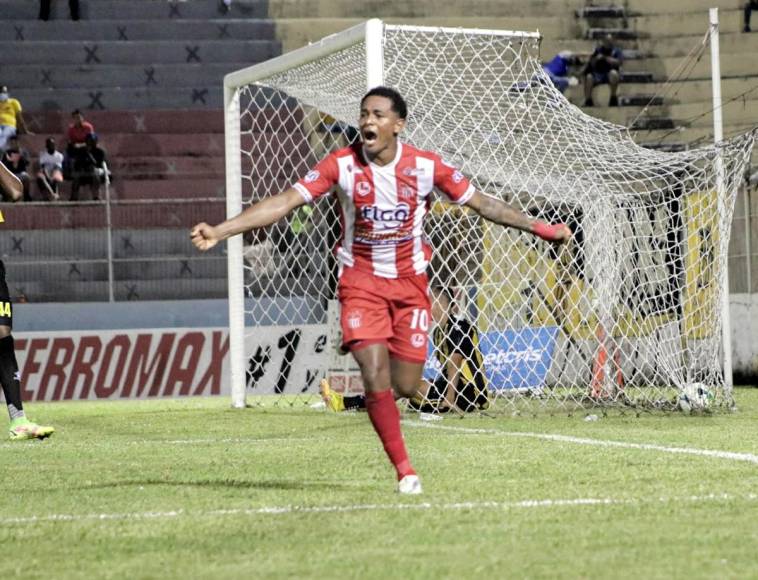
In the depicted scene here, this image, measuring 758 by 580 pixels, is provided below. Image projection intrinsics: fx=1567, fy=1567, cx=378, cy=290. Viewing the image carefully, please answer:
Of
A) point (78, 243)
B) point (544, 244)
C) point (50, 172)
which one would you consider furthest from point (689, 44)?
point (544, 244)

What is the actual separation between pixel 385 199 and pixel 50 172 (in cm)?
1814

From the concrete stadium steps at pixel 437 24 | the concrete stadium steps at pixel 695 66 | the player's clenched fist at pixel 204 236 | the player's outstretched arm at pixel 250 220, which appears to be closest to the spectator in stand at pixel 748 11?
the concrete stadium steps at pixel 695 66

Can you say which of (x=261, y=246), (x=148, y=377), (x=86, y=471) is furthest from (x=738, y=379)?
(x=86, y=471)

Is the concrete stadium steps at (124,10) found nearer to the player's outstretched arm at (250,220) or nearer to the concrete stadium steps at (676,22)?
the concrete stadium steps at (676,22)

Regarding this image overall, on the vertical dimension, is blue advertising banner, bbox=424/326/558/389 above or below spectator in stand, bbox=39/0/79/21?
below

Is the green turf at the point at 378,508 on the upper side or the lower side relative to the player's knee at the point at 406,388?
lower

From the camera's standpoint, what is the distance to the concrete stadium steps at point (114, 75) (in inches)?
1123

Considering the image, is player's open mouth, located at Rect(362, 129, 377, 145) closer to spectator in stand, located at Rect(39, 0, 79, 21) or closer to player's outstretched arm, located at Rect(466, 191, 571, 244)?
player's outstretched arm, located at Rect(466, 191, 571, 244)

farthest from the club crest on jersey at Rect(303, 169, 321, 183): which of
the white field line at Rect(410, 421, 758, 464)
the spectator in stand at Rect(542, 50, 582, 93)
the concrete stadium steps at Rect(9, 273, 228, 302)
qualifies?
the spectator in stand at Rect(542, 50, 582, 93)

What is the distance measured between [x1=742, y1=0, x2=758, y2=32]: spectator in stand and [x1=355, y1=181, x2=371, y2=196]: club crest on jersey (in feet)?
79.6

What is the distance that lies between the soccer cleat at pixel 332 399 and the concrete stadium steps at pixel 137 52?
15.9m

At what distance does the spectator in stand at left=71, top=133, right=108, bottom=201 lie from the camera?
23.7 metres

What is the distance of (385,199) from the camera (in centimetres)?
728

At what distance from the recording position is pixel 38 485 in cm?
759
